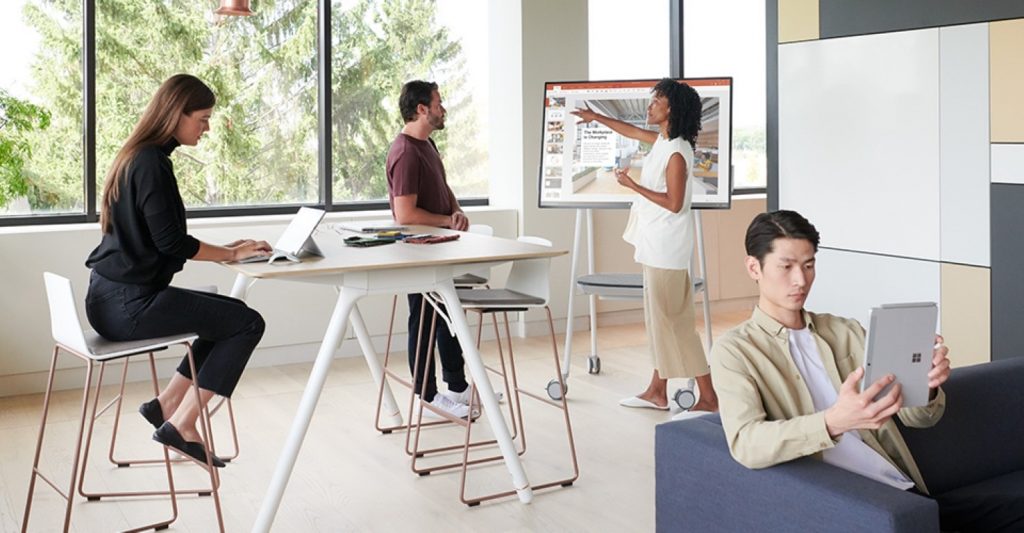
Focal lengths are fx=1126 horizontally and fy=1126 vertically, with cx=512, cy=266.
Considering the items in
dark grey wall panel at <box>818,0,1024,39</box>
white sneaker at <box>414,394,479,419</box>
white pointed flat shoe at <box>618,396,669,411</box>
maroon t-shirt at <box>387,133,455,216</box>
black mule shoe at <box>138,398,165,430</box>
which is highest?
dark grey wall panel at <box>818,0,1024,39</box>

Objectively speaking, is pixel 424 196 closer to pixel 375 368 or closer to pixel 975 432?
pixel 375 368

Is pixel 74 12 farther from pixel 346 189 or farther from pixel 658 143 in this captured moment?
pixel 658 143

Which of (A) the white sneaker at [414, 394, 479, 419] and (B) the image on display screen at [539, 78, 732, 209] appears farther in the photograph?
(B) the image on display screen at [539, 78, 732, 209]

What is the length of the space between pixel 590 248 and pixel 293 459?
10.1 ft

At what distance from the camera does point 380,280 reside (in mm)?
3961

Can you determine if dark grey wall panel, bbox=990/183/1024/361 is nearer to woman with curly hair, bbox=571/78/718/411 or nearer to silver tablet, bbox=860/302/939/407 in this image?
woman with curly hair, bbox=571/78/718/411

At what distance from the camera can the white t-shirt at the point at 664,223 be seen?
5.24 m

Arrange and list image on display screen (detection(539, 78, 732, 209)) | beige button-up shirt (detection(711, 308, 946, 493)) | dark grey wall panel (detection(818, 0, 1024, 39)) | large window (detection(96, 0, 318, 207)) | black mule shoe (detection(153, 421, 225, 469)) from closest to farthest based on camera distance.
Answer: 1. beige button-up shirt (detection(711, 308, 946, 493))
2. black mule shoe (detection(153, 421, 225, 469))
3. dark grey wall panel (detection(818, 0, 1024, 39))
4. image on display screen (detection(539, 78, 732, 209))
5. large window (detection(96, 0, 318, 207))

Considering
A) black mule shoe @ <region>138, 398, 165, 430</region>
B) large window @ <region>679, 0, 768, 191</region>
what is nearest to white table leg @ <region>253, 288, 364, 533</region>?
black mule shoe @ <region>138, 398, 165, 430</region>

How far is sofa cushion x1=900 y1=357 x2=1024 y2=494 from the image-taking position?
3014 millimetres

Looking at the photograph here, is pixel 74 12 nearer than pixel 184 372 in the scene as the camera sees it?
No

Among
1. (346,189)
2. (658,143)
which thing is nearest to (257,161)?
(346,189)

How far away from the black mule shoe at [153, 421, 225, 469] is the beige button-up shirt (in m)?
2.17

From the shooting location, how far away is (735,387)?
258cm
